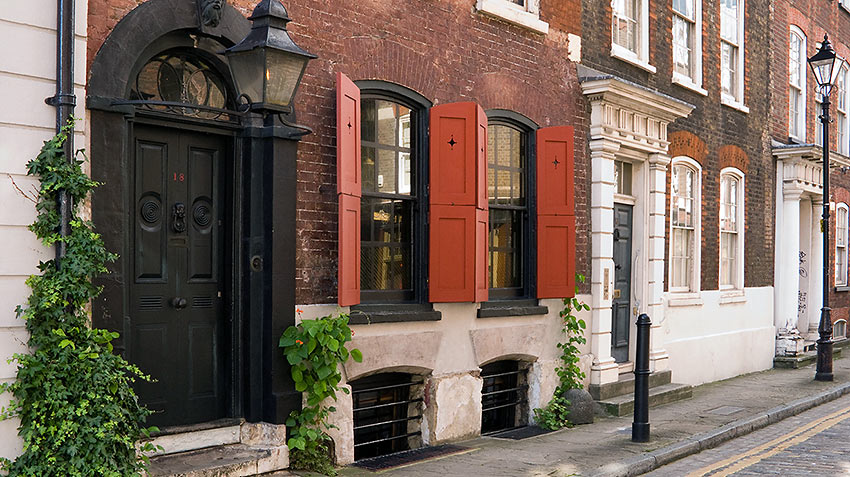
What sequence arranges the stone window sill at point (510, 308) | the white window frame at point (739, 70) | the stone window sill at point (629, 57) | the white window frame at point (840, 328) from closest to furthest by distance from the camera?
1. the stone window sill at point (510, 308)
2. the stone window sill at point (629, 57)
3. the white window frame at point (739, 70)
4. the white window frame at point (840, 328)

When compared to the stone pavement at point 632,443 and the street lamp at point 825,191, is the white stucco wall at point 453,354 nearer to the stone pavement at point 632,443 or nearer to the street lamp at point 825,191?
the stone pavement at point 632,443

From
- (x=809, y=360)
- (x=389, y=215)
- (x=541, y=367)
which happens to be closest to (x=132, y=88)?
(x=389, y=215)

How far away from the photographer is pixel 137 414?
19.7ft

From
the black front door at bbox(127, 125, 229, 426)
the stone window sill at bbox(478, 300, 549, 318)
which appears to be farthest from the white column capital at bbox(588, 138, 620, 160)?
the black front door at bbox(127, 125, 229, 426)

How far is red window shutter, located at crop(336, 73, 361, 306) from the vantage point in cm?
746

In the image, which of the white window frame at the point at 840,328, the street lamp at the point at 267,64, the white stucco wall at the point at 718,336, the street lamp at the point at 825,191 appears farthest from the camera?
the white window frame at the point at 840,328

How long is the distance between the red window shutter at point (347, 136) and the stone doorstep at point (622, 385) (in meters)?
4.63

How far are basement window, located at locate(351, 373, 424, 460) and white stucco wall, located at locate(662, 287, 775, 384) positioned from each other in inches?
203

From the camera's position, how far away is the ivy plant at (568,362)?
10.0 m

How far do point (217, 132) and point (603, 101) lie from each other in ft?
18.5

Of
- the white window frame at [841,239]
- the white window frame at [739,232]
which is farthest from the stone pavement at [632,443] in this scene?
the white window frame at [841,239]

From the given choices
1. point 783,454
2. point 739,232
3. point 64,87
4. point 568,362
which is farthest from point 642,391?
point 739,232

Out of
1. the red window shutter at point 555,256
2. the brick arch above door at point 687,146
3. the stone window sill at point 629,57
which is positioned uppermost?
the stone window sill at point 629,57

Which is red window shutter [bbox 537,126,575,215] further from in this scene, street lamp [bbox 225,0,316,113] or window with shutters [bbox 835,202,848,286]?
window with shutters [bbox 835,202,848,286]
